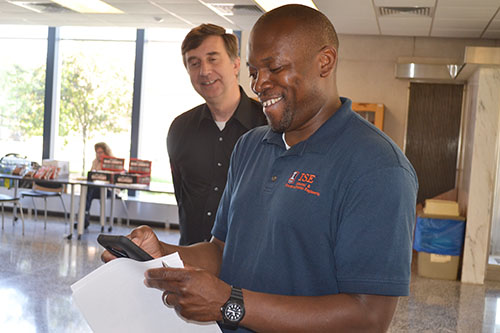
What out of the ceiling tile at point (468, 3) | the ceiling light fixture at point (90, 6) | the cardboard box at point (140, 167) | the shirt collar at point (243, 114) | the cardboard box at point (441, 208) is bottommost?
the cardboard box at point (441, 208)

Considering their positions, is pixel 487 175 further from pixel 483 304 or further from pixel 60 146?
pixel 60 146

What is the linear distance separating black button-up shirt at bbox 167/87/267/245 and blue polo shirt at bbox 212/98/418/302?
3.09 ft

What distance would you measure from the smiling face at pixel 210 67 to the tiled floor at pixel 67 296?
9.61 ft

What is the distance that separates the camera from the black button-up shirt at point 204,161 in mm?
2480

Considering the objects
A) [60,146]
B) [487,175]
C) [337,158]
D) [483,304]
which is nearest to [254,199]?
[337,158]

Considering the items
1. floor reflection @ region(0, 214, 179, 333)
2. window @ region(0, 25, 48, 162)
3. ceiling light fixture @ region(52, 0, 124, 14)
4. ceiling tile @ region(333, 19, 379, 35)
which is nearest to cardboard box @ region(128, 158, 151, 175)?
floor reflection @ region(0, 214, 179, 333)

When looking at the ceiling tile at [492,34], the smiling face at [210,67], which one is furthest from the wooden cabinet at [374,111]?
the smiling face at [210,67]

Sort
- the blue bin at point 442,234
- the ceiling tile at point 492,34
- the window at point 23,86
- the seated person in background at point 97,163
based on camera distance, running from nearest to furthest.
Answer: the blue bin at point 442,234
the ceiling tile at point 492,34
the seated person in background at point 97,163
the window at point 23,86

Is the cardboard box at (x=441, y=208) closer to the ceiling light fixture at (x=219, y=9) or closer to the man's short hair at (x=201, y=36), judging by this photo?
the ceiling light fixture at (x=219, y=9)

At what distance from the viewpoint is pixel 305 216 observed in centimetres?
127

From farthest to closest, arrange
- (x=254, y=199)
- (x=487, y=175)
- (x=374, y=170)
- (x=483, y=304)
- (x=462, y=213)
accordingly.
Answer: (x=462, y=213) → (x=487, y=175) → (x=483, y=304) → (x=254, y=199) → (x=374, y=170)

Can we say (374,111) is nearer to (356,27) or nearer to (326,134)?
(356,27)

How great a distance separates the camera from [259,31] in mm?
1348

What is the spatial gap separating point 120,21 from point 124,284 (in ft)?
28.2
